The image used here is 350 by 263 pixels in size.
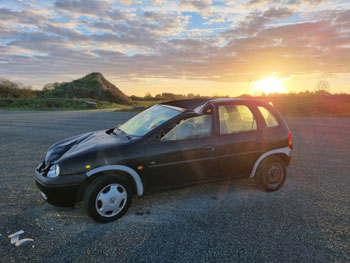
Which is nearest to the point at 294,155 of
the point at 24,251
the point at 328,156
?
the point at 328,156

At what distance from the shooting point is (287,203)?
13.0 feet

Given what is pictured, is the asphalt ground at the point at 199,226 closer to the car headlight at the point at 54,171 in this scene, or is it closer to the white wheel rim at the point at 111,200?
the white wheel rim at the point at 111,200

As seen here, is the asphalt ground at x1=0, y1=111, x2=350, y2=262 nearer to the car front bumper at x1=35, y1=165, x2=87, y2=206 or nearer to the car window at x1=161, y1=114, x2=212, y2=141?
the car front bumper at x1=35, y1=165, x2=87, y2=206

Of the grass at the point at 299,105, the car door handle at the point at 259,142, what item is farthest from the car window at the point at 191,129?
the grass at the point at 299,105

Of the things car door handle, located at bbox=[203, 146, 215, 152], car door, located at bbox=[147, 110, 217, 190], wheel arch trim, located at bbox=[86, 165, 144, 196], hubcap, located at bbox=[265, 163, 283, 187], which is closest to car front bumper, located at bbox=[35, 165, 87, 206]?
wheel arch trim, located at bbox=[86, 165, 144, 196]

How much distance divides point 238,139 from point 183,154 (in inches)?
40.8

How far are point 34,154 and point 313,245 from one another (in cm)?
688

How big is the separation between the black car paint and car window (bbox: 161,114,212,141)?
2.9 inches

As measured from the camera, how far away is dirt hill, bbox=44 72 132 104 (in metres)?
46.9

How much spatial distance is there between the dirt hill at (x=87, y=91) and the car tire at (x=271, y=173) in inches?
1801

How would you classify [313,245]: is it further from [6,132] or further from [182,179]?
[6,132]

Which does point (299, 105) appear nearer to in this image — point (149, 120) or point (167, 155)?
point (149, 120)

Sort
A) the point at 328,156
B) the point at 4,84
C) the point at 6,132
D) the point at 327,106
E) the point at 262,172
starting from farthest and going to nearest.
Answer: the point at 4,84, the point at 327,106, the point at 6,132, the point at 328,156, the point at 262,172

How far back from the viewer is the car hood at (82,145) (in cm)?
351
